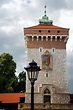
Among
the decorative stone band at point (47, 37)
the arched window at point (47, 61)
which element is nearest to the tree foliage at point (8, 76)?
the arched window at point (47, 61)

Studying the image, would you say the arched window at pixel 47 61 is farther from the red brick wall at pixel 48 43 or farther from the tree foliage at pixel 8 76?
the tree foliage at pixel 8 76

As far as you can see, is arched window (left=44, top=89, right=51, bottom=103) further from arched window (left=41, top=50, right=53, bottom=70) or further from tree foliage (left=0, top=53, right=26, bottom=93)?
tree foliage (left=0, top=53, right=26, bottom=93)

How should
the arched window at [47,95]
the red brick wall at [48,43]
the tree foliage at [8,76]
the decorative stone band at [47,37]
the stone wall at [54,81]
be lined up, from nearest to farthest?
1. the stone wall at [54,81]
2. the arched window at [47,95]
3. the decorative stone band at [47,37]
4. the red brick wall at [48,43]
5. the tree foliage at [8,76]

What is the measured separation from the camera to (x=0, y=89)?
49.8m

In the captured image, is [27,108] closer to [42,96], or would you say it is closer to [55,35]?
[42,96]

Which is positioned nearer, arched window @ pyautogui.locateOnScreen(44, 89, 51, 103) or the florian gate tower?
the florian gate tower

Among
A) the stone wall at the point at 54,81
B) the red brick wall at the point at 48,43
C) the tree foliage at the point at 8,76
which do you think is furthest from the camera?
the tree foliage at the point at 8,76

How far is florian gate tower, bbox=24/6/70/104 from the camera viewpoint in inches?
1528

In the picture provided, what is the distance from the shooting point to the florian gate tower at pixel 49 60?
38812mm

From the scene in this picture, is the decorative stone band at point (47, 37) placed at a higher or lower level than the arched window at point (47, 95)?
higher

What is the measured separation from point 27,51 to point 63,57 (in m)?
5.01

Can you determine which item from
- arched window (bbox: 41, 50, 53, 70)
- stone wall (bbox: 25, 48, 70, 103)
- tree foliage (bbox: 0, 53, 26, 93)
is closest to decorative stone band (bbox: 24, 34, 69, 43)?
stone wall (bbox: 25, 48, 70, 103)

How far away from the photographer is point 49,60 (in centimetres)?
3978

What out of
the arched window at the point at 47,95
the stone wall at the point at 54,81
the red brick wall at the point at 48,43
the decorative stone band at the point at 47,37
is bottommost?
the arched window at the point at 47,95
